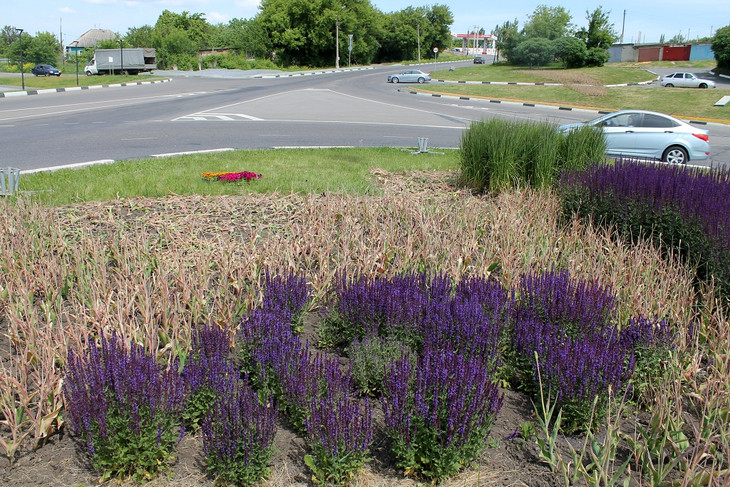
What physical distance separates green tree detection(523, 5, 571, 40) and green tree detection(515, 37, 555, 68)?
3954 millimetres

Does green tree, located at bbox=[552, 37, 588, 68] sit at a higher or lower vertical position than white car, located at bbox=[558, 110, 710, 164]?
higher

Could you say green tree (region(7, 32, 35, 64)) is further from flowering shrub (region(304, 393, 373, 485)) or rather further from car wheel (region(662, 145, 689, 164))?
flowering shrub (region(304, 393, 373, 485))

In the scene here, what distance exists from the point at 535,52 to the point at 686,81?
1974 cm

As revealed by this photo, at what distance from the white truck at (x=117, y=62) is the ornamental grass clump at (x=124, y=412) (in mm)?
52136

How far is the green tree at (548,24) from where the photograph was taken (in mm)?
63578

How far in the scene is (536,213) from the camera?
6.10 m

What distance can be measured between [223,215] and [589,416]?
13.6ft

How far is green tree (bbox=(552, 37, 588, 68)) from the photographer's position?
5056cm

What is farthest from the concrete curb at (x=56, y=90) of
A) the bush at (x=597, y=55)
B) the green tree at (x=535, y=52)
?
the green tree at (x=535, y=52)

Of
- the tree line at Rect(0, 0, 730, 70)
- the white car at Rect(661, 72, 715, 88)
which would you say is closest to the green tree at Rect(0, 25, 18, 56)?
the tree line at Rect(0, 0, 730, 70)

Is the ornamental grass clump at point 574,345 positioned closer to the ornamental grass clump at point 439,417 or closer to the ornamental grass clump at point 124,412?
the ornamental grass clump at point 439,417

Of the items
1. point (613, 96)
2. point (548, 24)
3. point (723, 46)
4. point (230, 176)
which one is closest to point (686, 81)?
point (723, 46)

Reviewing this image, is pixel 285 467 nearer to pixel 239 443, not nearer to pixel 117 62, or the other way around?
pixel 239 443

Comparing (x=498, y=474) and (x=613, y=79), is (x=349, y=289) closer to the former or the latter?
(x=498, y=474)
